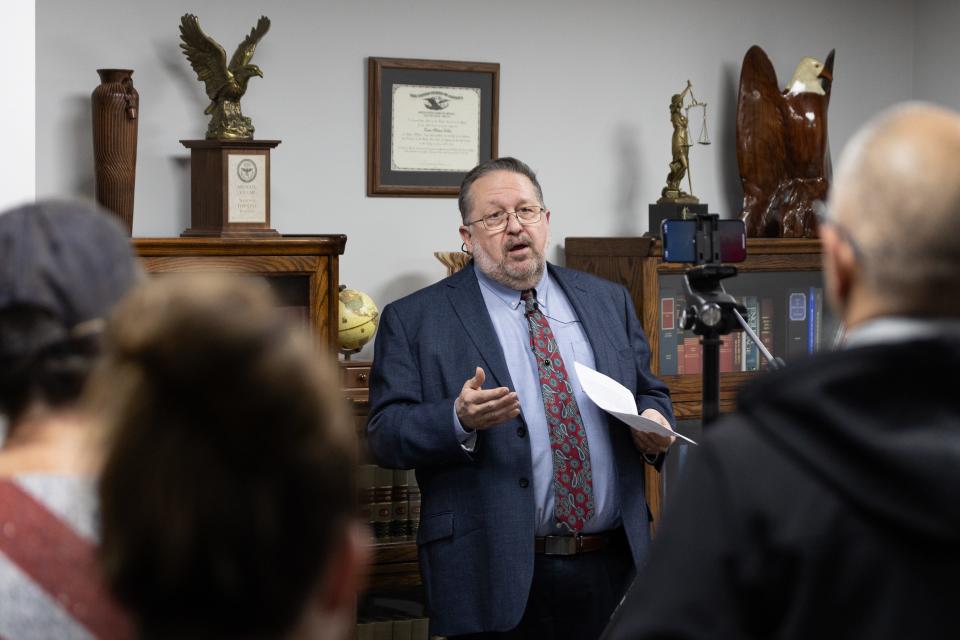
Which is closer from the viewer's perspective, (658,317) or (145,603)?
(145,603)

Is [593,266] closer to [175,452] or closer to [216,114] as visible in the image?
[216,114]

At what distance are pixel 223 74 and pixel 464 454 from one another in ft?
4.60

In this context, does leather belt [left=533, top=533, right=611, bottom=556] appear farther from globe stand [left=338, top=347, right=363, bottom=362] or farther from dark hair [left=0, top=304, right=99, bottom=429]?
dark hair [left=0, top=304, right=99, bottom=429]

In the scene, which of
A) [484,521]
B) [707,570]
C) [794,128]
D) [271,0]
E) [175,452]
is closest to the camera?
[175,452]

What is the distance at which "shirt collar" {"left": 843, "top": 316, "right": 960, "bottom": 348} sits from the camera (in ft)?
3.35

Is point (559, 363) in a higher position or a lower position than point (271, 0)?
lower

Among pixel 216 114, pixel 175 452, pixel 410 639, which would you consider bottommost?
pixel 410 639

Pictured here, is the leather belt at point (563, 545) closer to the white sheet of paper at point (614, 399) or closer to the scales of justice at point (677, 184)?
the white sheet of paper at point (614, 399)

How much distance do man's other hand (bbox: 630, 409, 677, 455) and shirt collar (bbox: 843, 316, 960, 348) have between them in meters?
1.50

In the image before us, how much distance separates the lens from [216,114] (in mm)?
3260

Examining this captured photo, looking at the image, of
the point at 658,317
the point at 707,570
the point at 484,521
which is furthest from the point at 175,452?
the point at 658,317

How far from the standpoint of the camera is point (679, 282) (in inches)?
146

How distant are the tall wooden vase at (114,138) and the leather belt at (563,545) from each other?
146 centimetres

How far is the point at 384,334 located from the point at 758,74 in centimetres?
198
